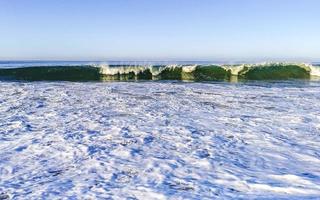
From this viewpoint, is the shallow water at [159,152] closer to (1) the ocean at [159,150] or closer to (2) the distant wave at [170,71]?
(1) the ocean at [159,150]

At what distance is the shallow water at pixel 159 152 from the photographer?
480 centimetres

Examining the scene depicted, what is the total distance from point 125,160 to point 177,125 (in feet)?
9.10

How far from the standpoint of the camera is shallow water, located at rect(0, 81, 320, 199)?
15.8 feet

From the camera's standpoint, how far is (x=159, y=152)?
6.40 meters

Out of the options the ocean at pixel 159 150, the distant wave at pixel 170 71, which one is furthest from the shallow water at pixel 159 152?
the distant wave at pixel 170 71

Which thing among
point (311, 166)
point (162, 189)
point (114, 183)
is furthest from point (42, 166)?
point (311, 166)

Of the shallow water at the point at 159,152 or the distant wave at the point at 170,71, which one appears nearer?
the shallow water at the point at 159,152

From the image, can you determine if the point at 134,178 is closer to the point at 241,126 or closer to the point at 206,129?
the point at 206,129

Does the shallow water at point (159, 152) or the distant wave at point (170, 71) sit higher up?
the shallow water at point (159, 152)

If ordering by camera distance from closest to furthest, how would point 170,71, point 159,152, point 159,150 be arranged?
point 159,152 < point 159,150 < point 170,71

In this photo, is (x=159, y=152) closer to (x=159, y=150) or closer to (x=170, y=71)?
(x=159, y=150)

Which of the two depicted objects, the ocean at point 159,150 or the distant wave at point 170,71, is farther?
the distant wave at point 170,71

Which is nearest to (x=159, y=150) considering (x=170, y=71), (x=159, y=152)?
(x=159, y=152)

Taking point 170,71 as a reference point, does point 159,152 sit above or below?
above
